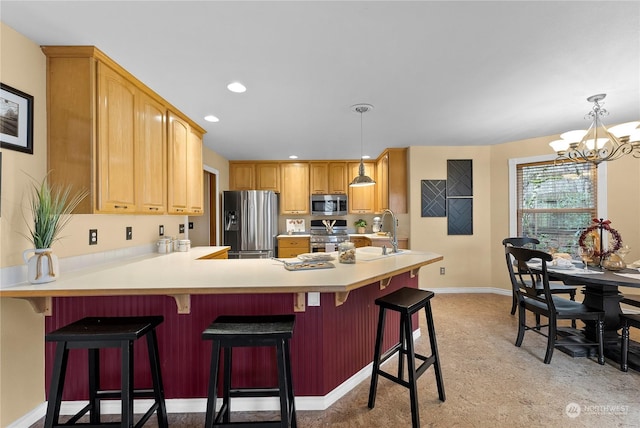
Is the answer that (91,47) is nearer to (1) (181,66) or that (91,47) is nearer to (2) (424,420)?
(1) (181,66)

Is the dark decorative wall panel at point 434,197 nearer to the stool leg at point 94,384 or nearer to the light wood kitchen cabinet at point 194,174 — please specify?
the light wood kitchen cabinet at point 194,174

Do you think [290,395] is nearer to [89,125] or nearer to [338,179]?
[89,125]

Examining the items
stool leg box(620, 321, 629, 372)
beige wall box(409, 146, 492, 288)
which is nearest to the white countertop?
stool leg box(620, 321, 629, 372)

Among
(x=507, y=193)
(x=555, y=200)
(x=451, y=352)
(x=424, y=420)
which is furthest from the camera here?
(x=507, y=193)

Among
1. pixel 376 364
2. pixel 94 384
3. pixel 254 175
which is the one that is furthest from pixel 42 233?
pixel 254 175

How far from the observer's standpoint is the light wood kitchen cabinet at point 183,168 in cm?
277

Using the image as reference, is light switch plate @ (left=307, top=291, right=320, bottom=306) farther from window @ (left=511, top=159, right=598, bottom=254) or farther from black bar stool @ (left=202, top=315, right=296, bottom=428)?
window @ (left=511, top=159, right=598, bottom=254)

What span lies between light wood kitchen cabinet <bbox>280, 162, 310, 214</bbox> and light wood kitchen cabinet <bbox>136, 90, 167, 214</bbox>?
284 centimetres

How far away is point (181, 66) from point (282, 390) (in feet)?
6.93

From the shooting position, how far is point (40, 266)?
1.60 metres

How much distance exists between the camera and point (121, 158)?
2.07 m

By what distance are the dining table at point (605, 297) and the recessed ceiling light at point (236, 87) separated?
3.05 metres

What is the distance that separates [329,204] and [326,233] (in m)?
0.56

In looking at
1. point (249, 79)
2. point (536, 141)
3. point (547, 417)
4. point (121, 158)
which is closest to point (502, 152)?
point (536, 141)
